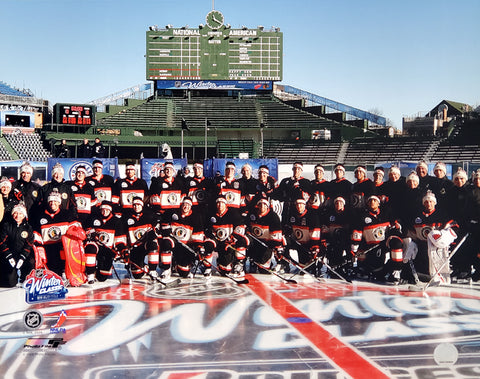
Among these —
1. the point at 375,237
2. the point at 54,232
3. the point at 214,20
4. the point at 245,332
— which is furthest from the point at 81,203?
the point at 214,20

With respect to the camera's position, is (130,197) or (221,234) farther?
(130,197)

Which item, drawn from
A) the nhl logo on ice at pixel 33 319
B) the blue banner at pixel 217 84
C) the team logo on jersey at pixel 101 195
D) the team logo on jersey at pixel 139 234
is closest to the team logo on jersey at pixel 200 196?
the team logo on jersey at pixel 139 234

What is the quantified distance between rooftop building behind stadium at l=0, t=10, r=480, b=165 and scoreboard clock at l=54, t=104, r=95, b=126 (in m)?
0.07

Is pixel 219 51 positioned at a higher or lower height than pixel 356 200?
higher

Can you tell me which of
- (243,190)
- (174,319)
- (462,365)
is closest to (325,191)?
(243,190)

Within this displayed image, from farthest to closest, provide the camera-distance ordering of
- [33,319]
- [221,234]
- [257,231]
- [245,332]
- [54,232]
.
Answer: [257,231], [221,234], [54,232], [245,332], [33,319]

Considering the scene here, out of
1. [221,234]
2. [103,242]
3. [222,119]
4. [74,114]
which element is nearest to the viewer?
[103,242]

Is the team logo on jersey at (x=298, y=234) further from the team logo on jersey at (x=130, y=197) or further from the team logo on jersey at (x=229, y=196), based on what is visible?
the team logo on jersey at (x=130, y=197)

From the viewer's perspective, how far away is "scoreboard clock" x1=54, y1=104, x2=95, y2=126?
33.2 m

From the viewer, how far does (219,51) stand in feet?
121

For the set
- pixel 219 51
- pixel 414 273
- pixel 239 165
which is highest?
pixel 219 51

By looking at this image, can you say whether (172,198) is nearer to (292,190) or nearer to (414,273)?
(292,190)

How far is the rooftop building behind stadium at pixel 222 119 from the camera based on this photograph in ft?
110

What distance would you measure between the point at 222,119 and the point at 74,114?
11.2 meters
